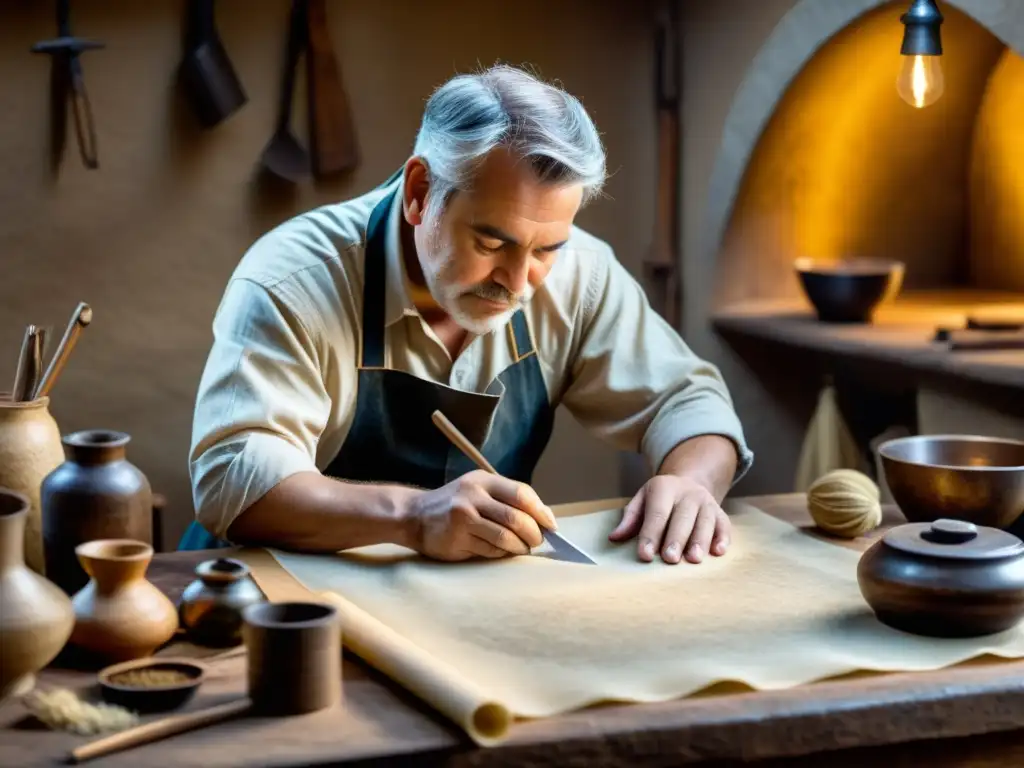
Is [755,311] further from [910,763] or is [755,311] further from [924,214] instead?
[910,763]

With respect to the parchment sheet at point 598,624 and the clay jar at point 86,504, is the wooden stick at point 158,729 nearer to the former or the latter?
the parchment sheet at point 598,624

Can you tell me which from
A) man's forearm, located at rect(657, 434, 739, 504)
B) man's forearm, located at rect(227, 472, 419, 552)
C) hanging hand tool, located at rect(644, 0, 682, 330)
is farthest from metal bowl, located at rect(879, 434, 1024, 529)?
hanging hand tool, located at rect(644, 0, 682, 330)

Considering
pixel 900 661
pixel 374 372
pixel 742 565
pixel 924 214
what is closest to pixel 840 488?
pixel 742 565

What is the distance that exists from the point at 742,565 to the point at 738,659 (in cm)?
46

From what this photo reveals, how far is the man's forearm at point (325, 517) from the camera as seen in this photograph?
7.84 feet

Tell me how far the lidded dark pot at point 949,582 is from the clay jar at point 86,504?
1.11 meters

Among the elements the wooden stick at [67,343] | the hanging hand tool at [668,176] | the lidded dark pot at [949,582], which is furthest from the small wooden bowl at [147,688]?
the hanging hand tool at [668,176]

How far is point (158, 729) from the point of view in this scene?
165 centimetres

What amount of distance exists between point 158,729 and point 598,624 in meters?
0.68

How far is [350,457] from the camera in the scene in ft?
9.74

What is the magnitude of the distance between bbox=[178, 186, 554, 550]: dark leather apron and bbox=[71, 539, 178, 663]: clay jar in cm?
100

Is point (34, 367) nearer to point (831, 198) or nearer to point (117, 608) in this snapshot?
point (117, 608)

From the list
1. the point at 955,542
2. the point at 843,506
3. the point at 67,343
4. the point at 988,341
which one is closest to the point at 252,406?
the point at 67,343

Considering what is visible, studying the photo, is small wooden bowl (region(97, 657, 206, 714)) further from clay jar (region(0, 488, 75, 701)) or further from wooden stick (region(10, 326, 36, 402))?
wooden stick (region(10, 326, 36, 402))
